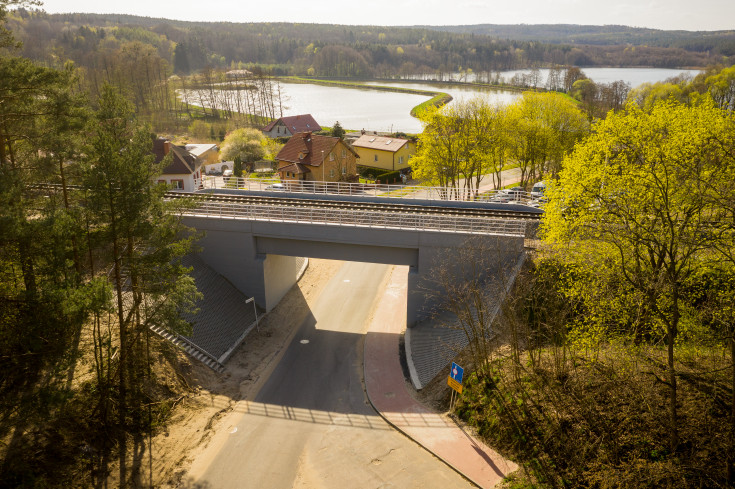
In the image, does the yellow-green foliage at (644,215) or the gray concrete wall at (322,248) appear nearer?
the yellow-green foliage at (644,215)

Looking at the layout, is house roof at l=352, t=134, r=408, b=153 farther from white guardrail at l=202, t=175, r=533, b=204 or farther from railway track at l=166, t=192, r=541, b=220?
railway track at l=166, t=192, r=541, b=220

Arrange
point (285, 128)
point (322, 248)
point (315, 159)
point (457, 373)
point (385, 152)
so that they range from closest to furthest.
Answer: point (457, 373)
point (322, 248)
point (315, 159)
point (385, 152)
point (285, 128)

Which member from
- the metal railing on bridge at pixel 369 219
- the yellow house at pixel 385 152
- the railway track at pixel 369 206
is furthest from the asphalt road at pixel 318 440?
the yellow house at pixel 385 152

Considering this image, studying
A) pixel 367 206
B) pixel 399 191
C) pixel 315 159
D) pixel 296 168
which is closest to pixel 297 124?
pixel 315 159

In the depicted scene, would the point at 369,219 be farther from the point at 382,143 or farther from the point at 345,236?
the point at 382,143

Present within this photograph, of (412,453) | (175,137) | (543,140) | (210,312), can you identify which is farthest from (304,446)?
(175,137)

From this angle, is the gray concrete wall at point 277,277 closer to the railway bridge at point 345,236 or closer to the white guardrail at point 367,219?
the railway bridge at point 345,236

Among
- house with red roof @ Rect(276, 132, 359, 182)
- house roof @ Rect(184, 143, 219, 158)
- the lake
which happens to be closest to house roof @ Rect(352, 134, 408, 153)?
house with red roof @ Rect(276, 132, 359, 182)
